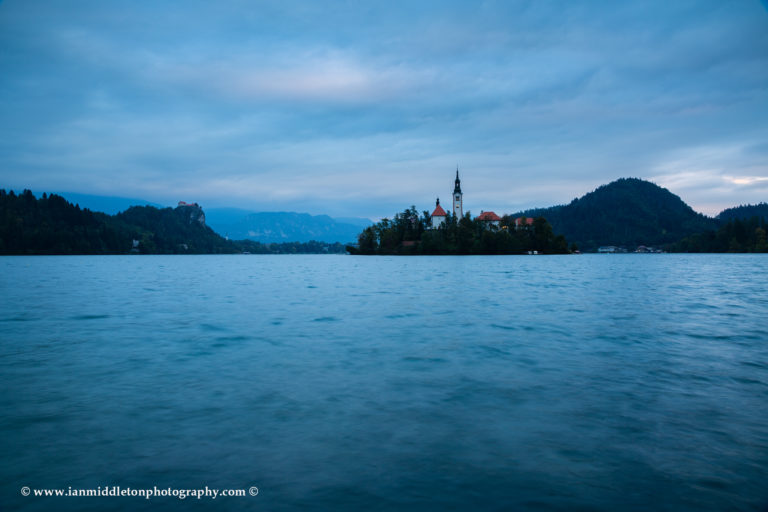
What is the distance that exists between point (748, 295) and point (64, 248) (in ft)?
705

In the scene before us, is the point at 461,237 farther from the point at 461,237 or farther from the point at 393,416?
the point at 393,416

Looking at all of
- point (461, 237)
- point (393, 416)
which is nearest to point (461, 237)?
point (461, 237)

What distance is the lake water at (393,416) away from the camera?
17.1 ft

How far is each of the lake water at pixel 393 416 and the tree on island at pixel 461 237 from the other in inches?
6070

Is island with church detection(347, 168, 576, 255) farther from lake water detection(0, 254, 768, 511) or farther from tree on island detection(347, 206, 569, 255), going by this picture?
lake water detection(0, 254, 768, 511)

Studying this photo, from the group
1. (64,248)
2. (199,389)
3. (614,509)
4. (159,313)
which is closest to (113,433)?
(199,389)

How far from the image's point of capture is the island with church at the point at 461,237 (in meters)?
170

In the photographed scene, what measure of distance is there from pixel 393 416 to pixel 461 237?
537 feet

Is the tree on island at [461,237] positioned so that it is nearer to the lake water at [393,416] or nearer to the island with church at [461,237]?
the island with church at [461,237]

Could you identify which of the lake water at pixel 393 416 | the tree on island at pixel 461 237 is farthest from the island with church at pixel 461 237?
the lake water at pixel 393 416

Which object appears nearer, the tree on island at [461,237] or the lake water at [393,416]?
the lake water at [393,416]

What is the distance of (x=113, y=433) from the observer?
690 centimetres

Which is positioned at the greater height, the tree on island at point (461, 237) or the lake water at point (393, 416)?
the tree on island at point (461, 237)

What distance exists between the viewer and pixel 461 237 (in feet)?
552
